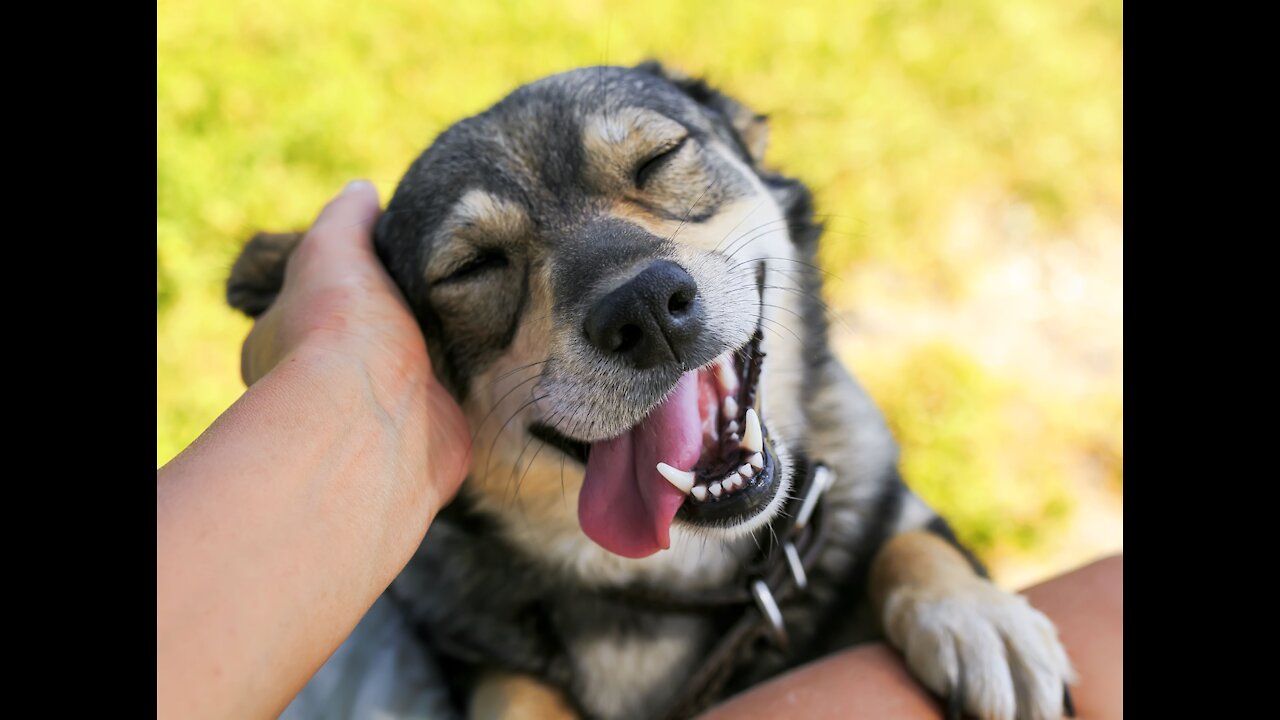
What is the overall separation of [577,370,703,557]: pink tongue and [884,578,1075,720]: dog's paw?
1.99ft

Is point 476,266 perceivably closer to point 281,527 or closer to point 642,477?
point 642,477

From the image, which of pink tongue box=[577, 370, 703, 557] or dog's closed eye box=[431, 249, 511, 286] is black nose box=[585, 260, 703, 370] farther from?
dog's closed eye box=[431, 249, 511, 286]

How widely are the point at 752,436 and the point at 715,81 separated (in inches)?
103

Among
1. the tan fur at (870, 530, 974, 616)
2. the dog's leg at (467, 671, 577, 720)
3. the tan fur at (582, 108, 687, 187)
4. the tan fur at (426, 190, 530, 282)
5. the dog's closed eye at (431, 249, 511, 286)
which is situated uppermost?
the tan fur at (582, 108, 687, 187)

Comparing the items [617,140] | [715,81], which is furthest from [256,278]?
[715,81]

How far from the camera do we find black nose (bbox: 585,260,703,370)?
6.23 ft

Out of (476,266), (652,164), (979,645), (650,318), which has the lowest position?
(979,645)

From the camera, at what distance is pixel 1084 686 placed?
1.97m

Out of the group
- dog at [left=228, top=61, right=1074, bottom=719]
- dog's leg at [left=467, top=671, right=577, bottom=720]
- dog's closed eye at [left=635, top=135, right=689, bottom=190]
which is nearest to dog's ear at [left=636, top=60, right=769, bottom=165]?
dog at [left=228, top=61, right=1074, bottom=719]

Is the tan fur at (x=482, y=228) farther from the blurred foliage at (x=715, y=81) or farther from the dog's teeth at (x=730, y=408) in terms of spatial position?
the blurred foliage at (x=715, y=81)

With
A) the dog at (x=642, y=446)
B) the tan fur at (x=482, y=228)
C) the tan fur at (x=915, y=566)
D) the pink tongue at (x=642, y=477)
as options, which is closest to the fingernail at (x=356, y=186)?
the dog at (x=642, y=446)

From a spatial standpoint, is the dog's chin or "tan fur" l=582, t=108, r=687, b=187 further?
"tan fur" l=582, t=108, r=687, b=187

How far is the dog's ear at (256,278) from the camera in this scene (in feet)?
8.60

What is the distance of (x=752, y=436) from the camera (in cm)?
201
